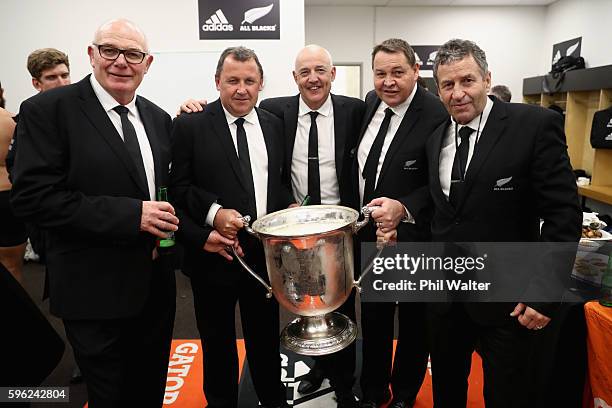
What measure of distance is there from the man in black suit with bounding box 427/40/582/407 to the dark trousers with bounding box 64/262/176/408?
1163mm

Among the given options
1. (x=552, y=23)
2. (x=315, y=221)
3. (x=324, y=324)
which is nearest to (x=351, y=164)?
(x=315, y=221)

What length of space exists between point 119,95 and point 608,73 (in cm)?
550

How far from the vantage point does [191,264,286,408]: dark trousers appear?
7.00ft

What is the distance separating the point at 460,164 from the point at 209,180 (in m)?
1.05

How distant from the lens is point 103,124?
1.61 metres

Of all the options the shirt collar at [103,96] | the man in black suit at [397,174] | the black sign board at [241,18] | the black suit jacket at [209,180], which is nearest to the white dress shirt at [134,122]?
the shirt collar at [103,96]

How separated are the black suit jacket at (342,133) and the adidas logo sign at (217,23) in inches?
125

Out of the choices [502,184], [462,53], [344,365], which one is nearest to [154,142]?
[462,53]

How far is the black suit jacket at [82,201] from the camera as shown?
4.99ft

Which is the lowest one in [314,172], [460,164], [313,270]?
[313,270]

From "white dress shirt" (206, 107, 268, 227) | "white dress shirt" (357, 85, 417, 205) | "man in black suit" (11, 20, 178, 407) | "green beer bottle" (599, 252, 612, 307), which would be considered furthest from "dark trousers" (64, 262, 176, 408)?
"green beer bottle" (599, 252, 612, 307)

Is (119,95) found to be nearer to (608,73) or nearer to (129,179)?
(129,179)

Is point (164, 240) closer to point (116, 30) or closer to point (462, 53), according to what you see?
point (116, 30)

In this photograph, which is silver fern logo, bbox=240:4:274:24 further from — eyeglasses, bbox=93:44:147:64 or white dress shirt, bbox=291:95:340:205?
eyeglasses, bbox=93:44:147:64
